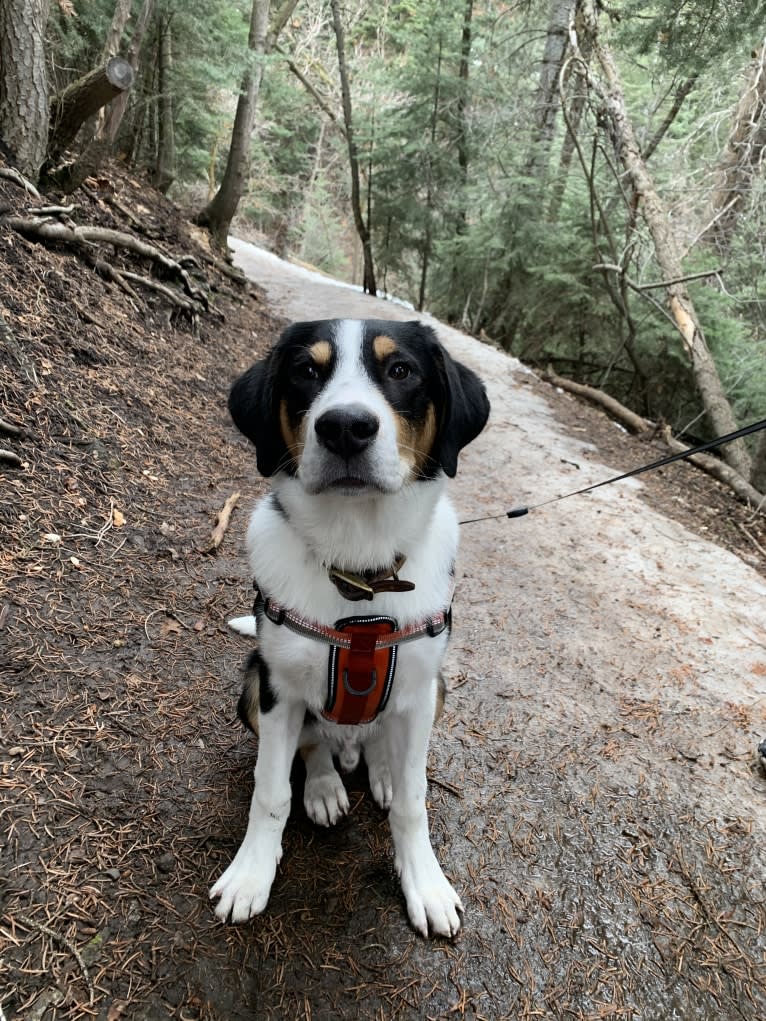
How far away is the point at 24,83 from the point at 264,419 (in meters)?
5.21

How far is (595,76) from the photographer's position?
926 cm

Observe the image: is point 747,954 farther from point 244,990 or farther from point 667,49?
point 667,49

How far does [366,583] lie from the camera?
202cm

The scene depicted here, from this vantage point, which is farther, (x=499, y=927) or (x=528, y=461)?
(x=528, y=461)

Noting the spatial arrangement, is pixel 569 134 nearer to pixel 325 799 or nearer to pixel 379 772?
pixel 379 772

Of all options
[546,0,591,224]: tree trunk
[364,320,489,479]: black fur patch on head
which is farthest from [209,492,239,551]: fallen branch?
[546,0,591,224]: tree trunk

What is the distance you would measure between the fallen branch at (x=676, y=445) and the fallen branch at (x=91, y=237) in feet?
20.1

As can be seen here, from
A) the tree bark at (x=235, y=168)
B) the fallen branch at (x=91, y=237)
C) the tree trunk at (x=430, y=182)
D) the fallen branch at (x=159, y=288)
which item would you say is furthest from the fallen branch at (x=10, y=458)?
the tree trunk at (x=430, y=182)

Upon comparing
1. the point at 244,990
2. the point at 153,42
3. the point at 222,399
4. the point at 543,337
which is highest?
the point at 153,42

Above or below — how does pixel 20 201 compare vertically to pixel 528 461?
above

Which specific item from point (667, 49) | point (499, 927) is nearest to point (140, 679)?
Result: point (499, 927)

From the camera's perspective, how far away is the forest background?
737 cm

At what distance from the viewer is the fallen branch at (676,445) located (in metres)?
7.22

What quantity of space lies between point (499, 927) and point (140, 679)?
1.81 meters
